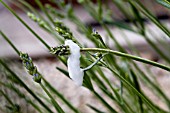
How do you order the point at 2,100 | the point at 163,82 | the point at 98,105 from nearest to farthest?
the point at 2,100 < the point at 98,105 < the point at 163,82

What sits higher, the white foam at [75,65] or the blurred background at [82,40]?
the blurred background at [82,40]

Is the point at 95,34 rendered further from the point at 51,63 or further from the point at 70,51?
the point at 51,63

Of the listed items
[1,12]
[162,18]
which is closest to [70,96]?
[162,18]

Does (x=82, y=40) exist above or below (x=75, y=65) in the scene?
above

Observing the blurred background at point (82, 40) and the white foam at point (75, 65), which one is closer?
the white foam at point (75, 65)

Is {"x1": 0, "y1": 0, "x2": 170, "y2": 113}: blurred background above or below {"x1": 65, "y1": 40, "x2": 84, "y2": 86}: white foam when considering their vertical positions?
above

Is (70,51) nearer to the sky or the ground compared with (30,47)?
nearer to the ground

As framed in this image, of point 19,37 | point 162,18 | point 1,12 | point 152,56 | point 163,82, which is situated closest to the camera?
point 163,82

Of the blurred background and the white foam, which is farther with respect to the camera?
the blurred background

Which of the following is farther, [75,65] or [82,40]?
[82,40]

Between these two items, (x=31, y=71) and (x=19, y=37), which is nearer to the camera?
(x=31, y=71)

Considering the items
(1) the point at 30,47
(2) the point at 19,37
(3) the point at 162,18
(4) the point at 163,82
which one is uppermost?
(2) the point at 19,37
